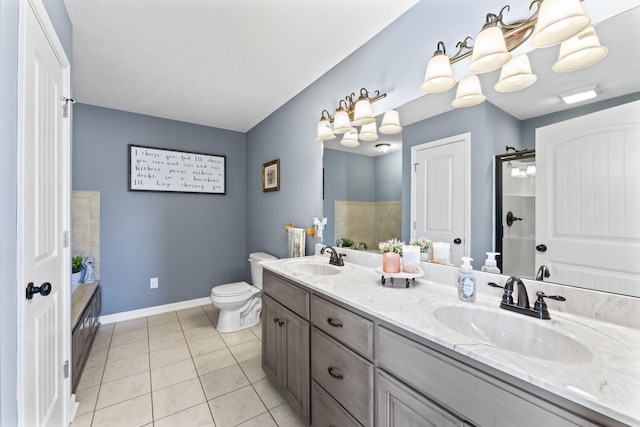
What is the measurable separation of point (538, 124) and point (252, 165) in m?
3.12

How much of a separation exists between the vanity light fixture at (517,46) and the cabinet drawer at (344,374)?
4.16ft

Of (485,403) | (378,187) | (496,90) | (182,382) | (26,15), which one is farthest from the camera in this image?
(182,382)

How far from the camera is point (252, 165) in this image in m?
3.61

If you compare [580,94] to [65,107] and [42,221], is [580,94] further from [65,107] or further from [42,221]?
[65,107]

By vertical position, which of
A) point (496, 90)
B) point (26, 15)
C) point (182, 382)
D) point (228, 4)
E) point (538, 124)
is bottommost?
point (182, 382)

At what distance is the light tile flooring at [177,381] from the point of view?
1580 mm

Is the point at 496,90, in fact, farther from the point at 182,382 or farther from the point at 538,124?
the point at 182,382

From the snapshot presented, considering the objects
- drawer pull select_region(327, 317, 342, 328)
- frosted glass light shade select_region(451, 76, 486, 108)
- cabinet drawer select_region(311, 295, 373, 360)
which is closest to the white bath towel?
cabinet drawer select_region(311, 295, 373, 360)

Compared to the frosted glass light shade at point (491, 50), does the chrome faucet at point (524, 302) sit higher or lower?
lower

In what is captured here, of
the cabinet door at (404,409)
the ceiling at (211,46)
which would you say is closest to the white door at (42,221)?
the ceiling at (211,46)

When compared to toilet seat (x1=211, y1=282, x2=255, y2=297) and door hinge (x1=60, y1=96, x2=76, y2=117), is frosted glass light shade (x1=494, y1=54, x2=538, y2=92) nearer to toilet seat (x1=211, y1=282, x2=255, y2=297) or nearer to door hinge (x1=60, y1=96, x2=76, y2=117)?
door hinge (x1=60, y1=96, x2=76, y2=117)

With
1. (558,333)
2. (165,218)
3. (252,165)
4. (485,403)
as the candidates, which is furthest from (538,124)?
(165,218)

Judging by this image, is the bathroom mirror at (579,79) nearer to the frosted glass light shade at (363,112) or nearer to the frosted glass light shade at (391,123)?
the frosted glass light shade at (391,123)

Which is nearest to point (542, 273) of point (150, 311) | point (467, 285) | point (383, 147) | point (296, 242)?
point (467, 285)
